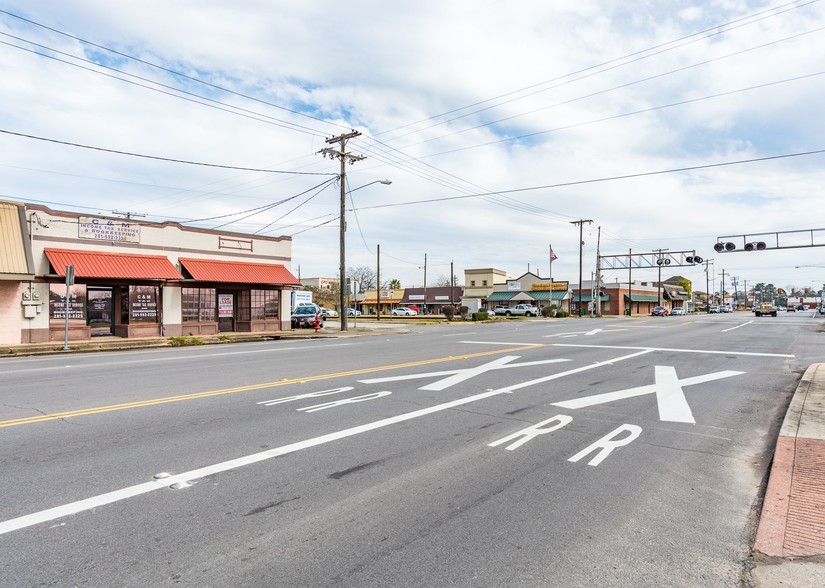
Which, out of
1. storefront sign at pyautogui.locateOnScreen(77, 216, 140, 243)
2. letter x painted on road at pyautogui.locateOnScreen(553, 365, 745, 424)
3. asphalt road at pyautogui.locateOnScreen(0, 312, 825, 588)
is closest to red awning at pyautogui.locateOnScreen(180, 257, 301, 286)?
storefront sign at pyautogui.locateOnScreen(77, 216, 140, 243)

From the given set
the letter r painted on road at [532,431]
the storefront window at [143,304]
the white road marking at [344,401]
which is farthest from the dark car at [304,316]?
the letter r painted on road at [532,431]

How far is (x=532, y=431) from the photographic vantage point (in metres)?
→ 6.83

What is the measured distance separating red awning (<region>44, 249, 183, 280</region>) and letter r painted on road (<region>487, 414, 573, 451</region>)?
20.9 metres

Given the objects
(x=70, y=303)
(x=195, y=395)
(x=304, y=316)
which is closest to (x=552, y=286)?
(x=304, y=316)

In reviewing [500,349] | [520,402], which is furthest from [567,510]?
[500,349]

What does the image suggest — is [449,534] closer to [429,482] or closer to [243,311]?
[429,482]

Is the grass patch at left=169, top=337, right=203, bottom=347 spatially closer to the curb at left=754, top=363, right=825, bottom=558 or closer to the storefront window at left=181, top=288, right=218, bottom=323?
the storefront window at left=181, top=288, right=218, bottom=323

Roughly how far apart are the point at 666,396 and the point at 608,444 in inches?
150

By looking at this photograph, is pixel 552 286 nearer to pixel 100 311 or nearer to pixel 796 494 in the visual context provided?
pixel 100 311

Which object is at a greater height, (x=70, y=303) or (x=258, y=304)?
(x=70, y=303)

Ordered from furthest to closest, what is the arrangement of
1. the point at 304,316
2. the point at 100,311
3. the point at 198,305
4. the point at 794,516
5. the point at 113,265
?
the point at 304,316 → the point at 198,305 → the point at 100,311 → the point at 113,265 → the point at 794,516

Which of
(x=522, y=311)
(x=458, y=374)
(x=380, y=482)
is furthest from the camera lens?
(x=522, y=311)

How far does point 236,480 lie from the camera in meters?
4.92

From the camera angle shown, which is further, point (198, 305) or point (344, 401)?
point (198, 305)
